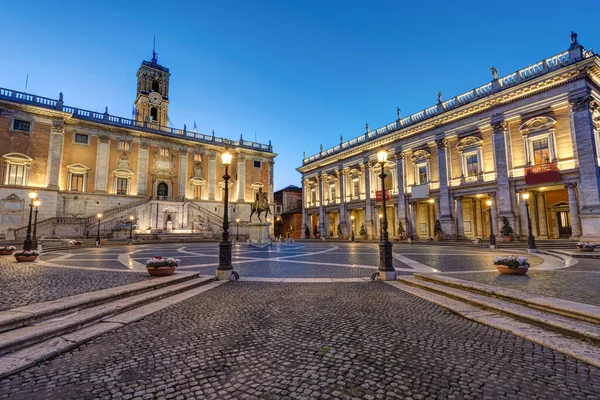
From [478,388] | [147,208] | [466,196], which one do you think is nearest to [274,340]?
[478,388]

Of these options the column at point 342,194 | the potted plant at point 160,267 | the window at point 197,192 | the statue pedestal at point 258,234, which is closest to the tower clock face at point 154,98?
the window at point 197,192

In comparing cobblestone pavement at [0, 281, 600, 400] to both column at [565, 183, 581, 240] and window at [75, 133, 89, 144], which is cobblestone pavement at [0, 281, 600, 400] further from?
window at [75, 133, 89, 144]

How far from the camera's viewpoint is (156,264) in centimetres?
830

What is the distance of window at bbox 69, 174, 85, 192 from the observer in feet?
113

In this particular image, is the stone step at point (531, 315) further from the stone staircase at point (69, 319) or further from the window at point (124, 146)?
the window at point (124, 146)

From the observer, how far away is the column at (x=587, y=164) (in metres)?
19.2

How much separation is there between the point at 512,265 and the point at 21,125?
1792 inches

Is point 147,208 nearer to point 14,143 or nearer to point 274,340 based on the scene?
point 14,143

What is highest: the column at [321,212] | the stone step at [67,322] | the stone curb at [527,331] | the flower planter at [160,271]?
the column at [321,212]

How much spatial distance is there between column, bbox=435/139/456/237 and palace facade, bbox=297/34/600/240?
3.8 inches

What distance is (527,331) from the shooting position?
4.15 m

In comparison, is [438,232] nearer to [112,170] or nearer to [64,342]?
[64,342]

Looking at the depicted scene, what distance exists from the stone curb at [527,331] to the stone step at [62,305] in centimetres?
678

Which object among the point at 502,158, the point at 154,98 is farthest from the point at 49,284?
the point at 154,98
